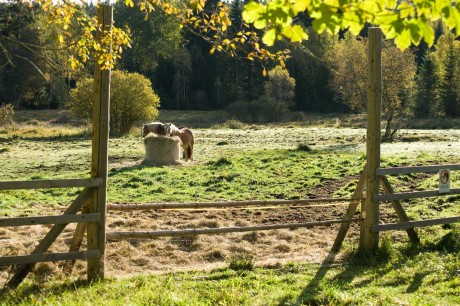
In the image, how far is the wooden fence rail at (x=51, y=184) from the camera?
6.33 meters

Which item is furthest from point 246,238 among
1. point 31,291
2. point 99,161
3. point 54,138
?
point 54,138

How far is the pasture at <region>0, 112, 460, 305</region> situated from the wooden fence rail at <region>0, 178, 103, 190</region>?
111 cm

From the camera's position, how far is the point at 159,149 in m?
20.8

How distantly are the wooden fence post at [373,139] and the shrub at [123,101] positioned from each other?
3002 cm

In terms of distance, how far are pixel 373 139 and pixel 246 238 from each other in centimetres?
290

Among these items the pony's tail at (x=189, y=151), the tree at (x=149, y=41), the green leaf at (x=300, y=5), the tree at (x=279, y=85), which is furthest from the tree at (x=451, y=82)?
the green leaf at (x=300, y=5)

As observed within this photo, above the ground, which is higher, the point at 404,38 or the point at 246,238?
the point at 404,38

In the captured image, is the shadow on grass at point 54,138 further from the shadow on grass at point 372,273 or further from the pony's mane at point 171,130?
the shadow on grass at point 372,273

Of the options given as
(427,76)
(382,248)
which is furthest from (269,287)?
(427,76)

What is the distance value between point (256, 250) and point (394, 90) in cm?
3048

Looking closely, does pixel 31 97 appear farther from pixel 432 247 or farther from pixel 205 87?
pixel 432 247

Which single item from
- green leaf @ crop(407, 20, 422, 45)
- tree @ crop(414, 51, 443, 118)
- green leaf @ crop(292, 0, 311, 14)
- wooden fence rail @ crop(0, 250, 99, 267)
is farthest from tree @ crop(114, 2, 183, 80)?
green leaf @ crop(407, 20, 422, 45)

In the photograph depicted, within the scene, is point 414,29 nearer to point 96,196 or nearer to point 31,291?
point 96,196

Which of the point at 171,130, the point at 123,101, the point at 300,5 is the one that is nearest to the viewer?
the point at 300,5
